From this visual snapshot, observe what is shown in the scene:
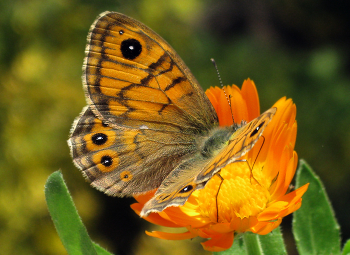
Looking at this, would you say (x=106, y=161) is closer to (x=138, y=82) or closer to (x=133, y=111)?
(x=133, y=111)

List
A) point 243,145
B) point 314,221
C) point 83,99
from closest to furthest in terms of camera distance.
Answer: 1. point 243,145
2. point 314,221
3. point 83,99

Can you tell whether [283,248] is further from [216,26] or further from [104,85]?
[216,26]

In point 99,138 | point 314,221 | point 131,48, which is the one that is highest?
point 131,48

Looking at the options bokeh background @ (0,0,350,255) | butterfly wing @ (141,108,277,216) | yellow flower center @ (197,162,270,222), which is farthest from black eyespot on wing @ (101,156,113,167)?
bokeh background @ (0,0,350,255)

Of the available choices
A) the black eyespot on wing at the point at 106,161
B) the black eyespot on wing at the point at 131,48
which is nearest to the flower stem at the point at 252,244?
the black eyespot on wing at the point at 106,161

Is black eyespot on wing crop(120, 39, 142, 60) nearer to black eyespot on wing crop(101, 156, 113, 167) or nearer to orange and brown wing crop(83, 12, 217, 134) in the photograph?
orange and brown wing crop(83, 12, 217, 134)

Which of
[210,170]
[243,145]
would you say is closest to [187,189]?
[210,170]

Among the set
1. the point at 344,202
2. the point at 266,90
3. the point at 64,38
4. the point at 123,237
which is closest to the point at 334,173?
the point at 344,202
